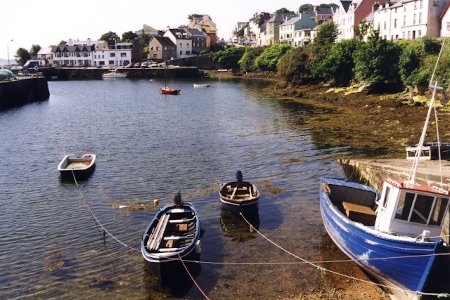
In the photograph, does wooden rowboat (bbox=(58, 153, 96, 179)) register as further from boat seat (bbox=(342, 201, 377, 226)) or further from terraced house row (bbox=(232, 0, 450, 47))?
terraced house row (bbox=(232, 0, 450, 47))

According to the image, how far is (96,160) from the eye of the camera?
39.4m

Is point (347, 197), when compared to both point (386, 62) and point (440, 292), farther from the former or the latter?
point (386, 62)

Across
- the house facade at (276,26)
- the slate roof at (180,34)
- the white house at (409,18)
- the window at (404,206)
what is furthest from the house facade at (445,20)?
the slate roof at (180,34)

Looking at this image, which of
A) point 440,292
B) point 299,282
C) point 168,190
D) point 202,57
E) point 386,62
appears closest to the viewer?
point 440,292

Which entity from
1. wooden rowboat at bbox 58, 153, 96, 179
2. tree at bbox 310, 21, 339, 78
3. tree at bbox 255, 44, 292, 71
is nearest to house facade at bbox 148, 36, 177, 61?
tree at bbox 255, 44, 292, 71

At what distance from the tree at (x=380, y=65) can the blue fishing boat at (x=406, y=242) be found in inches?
1935

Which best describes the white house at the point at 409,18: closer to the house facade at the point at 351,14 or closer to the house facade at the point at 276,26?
the house facade at the point at 351,14

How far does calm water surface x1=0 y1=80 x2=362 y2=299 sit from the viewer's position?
18812 millimetres

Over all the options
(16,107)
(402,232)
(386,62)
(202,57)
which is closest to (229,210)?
(402,232)

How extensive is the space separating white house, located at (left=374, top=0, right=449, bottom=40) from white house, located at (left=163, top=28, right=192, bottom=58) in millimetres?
101966

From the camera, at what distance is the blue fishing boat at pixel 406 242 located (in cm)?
1493

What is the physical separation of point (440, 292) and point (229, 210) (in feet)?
42.0

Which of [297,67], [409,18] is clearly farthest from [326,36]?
[409,18]

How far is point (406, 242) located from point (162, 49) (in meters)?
166
